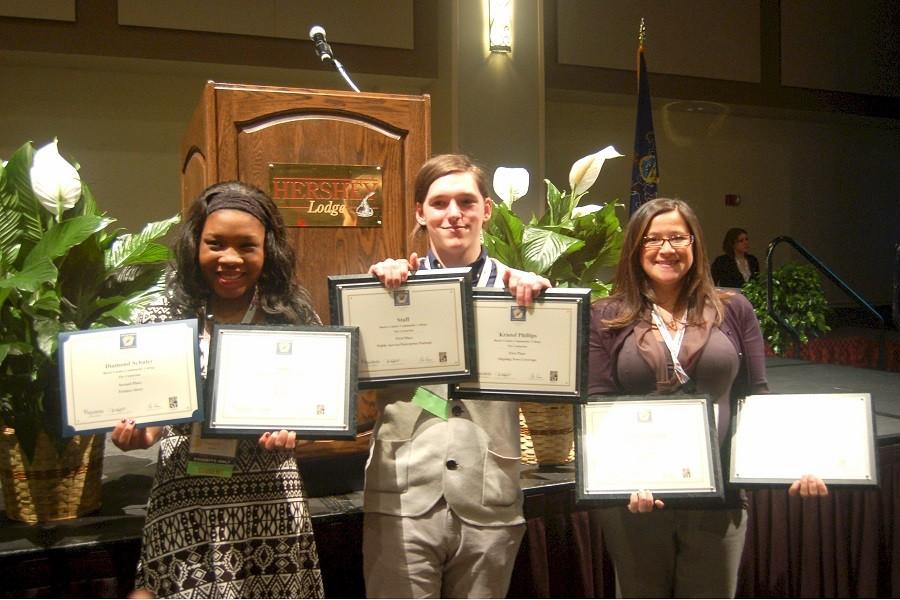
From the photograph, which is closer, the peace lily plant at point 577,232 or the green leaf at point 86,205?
the green leaf at point 86,205

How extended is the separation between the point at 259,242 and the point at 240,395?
1.02 feet

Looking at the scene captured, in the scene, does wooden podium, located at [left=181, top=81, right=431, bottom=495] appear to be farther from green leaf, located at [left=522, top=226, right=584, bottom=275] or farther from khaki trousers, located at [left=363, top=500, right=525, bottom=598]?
khaki trousers, located at [left=363, top=500, right=525, bottom=598]

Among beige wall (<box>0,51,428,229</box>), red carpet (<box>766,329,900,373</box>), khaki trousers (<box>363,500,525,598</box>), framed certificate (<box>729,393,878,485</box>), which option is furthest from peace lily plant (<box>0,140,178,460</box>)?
red carpet (<box>766,329,900,373</box>)

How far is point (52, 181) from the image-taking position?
163 cm

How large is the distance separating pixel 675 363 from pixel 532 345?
1.14 feet

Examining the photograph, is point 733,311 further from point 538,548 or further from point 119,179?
point 119,179

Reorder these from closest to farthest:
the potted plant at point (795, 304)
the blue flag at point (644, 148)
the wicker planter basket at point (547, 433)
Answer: the wicker planter basket at point (547, 433) < the potted plant at point (795, 304) < the blue flag at point (644, 148)

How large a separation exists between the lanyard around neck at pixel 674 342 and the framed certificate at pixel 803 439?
0.16 meters

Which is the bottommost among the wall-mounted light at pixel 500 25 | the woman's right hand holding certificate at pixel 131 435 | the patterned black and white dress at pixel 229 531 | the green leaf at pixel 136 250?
the patterned black and white dress at pixel 229 531

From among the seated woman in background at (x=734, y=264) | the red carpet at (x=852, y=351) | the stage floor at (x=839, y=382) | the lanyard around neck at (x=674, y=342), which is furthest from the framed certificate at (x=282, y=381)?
the seated woman in background at (x=734, y=264)

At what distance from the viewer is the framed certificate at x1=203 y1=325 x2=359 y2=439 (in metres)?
1.40

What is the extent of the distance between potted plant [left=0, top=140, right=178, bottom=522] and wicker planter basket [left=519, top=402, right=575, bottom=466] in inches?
41.8

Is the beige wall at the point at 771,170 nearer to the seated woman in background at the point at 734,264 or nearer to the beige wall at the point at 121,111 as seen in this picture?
the seated woman in background at the point at 734,264

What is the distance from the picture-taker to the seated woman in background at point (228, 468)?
1397 mm
